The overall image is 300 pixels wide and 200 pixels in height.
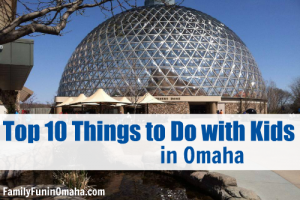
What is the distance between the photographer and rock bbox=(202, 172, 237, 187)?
19.5 feet

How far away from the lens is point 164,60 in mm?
38750

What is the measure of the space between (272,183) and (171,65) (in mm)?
32553

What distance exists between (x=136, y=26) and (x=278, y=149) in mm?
35154

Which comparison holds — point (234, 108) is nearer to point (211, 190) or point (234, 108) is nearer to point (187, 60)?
point (187, 60)

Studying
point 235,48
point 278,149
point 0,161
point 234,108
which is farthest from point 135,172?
point 235,48

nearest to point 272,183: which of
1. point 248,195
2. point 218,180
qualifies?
point 218,180

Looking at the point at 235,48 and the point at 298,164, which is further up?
the point at 235,48

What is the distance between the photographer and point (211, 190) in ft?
21.1

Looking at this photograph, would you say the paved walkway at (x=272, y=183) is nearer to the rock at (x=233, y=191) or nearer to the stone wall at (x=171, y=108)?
the rock at (x=233, y=191)

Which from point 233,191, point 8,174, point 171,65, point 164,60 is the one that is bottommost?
point 8,174

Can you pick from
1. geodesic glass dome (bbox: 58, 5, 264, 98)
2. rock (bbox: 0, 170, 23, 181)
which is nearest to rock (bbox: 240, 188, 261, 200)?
rock (bbox: 0, 170, 23, 181)

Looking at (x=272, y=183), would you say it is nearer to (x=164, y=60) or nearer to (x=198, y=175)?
(x=198, y=175)

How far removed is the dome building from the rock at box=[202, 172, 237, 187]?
29.4 m

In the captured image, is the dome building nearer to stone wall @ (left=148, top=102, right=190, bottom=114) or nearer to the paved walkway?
stone wall @ (left=148, top=102, right=190, bottom=114)
